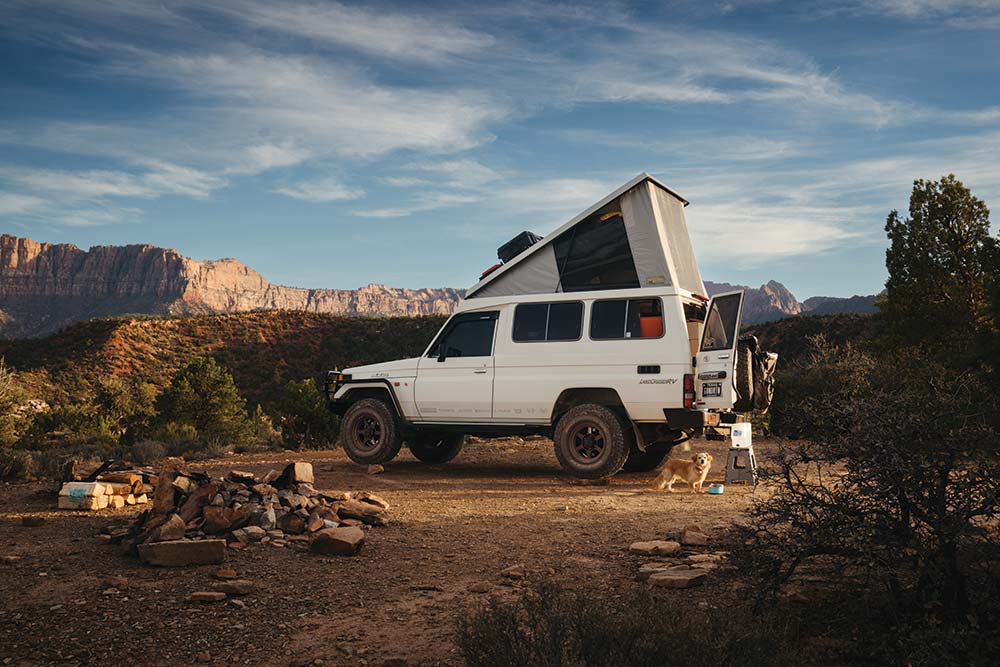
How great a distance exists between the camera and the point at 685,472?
9.54m

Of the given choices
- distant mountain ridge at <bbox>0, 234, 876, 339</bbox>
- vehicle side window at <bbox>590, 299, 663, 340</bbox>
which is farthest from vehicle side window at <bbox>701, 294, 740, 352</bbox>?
distant mountain ridge at <bbox>0, 234, 876, 339</bbox>

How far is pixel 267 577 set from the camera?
548 centimetres

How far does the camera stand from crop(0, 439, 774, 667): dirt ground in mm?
4133

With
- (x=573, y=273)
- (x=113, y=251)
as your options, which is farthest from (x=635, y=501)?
(x=113, y=251)

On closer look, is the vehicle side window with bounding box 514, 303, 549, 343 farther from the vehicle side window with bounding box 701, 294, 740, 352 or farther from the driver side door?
the vehicle side window with bounding box 701, 294, 740, 352

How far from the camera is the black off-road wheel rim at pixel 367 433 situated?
11.3 metres

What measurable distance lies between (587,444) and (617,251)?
2.67 meters

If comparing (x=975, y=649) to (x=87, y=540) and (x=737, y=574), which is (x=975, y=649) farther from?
(x=87, y=540)

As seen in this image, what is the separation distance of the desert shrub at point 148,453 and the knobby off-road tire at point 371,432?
336 cm

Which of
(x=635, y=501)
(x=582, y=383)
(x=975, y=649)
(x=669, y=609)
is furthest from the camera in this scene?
(x=582, y=383)

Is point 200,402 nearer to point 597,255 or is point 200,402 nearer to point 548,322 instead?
point 548,322

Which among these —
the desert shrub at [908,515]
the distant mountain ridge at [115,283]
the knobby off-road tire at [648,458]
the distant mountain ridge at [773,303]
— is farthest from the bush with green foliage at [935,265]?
the distant mountain ridge at [115,283]

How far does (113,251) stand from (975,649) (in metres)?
199

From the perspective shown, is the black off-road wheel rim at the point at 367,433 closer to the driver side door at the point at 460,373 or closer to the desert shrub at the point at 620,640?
the driver side door at the point at 460,373
